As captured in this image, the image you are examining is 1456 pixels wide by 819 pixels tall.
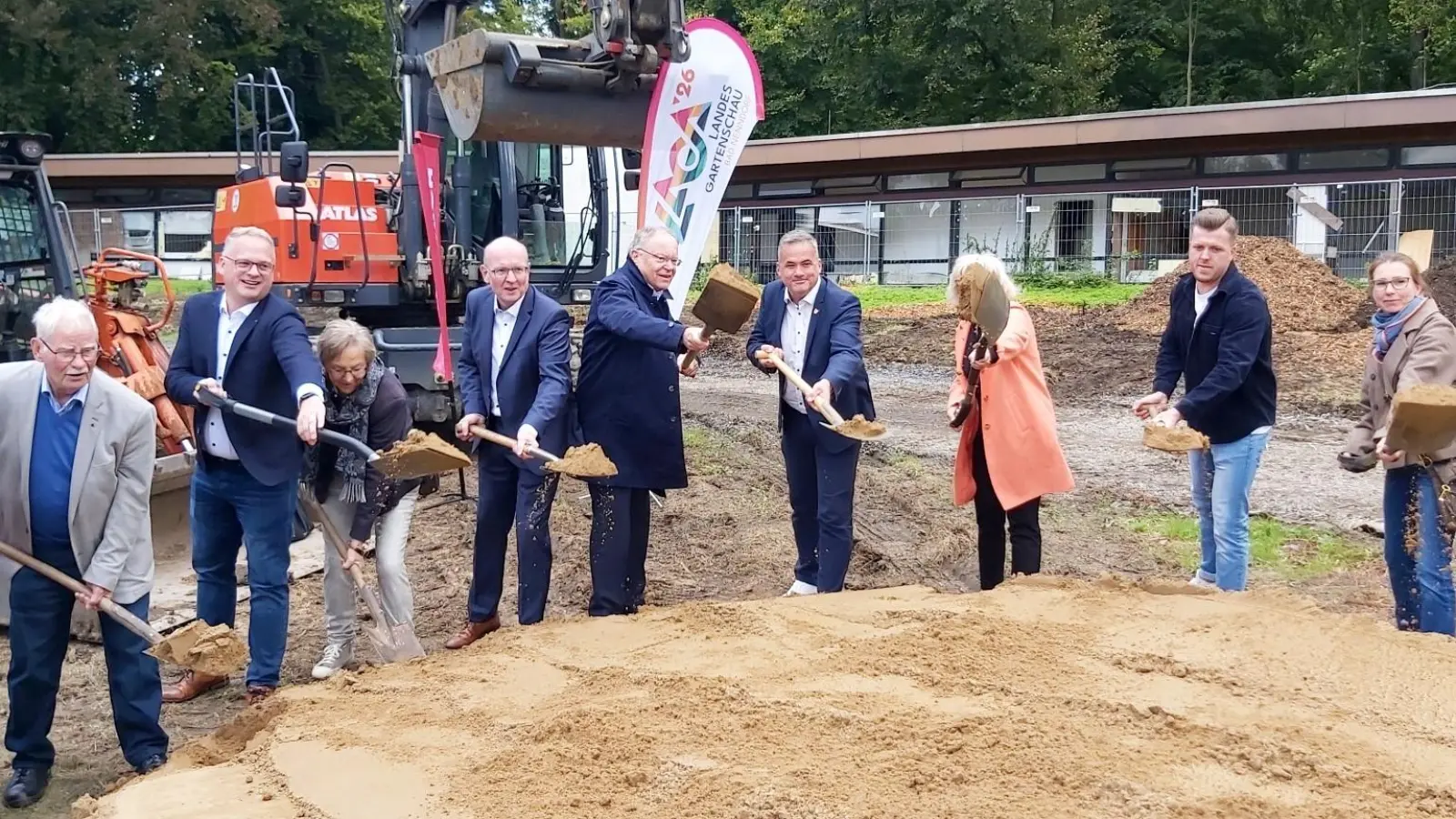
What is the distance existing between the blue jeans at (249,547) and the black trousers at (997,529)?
274 centimetres

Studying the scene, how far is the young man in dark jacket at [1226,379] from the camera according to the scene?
516cm

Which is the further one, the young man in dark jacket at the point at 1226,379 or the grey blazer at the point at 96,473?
the young man in dark jacket at the point at 1226,379

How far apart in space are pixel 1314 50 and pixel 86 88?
1089 inches

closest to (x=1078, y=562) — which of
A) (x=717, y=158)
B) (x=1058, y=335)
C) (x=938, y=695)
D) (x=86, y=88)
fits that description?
(x=717, y=158)

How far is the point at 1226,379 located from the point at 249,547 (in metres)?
3.73

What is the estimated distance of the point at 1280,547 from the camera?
738cm

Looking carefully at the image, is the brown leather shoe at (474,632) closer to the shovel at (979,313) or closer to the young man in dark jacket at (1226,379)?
the shovel at (979,313)

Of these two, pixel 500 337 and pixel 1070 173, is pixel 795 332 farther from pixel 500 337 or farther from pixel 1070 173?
pixel 1070 173

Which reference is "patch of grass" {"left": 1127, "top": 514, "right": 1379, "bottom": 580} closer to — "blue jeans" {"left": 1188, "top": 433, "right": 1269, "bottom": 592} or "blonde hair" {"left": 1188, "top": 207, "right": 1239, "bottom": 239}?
"blue jeans" {"left": 1188, "top": 433, "right": 1269, "bottom": 592}

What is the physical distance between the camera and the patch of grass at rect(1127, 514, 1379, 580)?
696 cm

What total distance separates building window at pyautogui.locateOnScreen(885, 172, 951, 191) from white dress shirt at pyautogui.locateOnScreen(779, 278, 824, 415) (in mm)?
17451

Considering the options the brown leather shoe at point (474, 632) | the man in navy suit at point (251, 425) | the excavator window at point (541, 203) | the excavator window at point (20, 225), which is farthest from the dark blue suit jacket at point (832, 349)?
the excavator window at point (541, 203)

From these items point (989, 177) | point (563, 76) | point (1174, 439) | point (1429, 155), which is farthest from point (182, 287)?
point (1174, 439)

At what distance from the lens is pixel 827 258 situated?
2258cm
